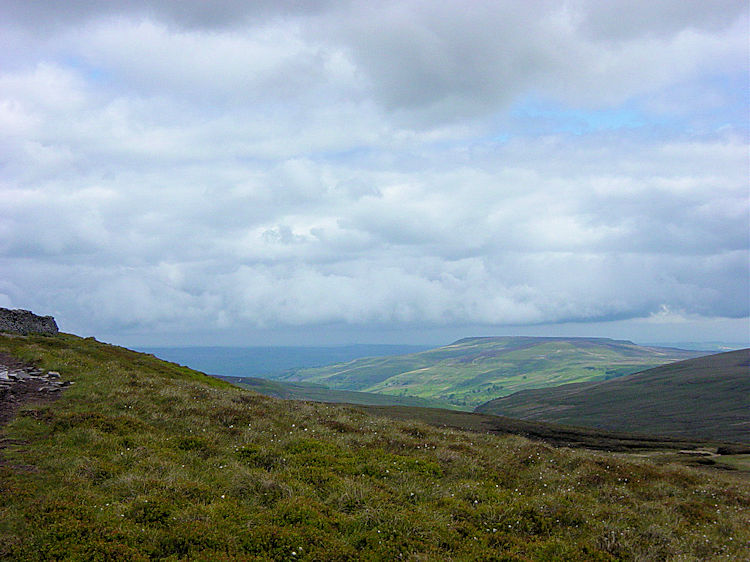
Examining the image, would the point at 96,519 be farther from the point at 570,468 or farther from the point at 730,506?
the point at 730,506

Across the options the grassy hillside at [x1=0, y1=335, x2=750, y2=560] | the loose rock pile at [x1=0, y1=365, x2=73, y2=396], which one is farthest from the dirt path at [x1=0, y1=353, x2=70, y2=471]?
the grassy hillside at [x1=0, y1=335, x2=750, y2=560]

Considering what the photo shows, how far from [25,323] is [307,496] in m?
51.0

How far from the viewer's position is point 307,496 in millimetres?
12969

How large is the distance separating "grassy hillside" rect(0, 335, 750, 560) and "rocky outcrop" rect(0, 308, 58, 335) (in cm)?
3272

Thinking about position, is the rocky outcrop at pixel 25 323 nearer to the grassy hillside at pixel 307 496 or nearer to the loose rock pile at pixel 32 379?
the loose rock pile at pixel 32 379

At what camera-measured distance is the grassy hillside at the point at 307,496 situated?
10.4 m

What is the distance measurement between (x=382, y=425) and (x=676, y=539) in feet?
50.6

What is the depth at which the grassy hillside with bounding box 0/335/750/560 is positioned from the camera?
10.4m

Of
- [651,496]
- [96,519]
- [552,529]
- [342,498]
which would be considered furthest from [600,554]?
[96,519]

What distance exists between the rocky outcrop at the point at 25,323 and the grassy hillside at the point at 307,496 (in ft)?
107

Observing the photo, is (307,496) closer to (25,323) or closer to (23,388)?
(23,388)

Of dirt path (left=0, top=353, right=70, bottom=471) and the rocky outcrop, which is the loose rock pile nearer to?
dirt path (left=0, top=353, right=70, bottom=471)

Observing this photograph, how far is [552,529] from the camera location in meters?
12.8

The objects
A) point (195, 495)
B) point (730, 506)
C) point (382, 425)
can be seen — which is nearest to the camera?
point (195, 495)
